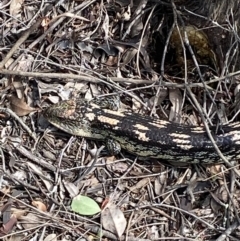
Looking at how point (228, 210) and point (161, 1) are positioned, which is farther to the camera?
point (161, 1)

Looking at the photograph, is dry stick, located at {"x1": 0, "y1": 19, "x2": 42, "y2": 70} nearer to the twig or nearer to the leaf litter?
the leaf litter

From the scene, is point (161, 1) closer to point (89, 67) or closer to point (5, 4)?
point (89, 67)

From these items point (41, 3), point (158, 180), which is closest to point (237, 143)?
point (158, 180)

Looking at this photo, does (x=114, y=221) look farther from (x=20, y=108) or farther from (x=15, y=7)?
(x=15, y=7)

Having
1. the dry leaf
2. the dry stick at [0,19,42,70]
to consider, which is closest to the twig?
the dry stick at [0,19,42,70]

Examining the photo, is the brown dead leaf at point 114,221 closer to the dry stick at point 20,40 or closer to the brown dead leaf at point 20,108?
the brown dead leaf at point 20,108

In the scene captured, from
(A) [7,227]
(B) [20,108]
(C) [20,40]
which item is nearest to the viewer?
(A) [7,227]

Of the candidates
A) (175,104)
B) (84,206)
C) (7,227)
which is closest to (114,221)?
(84,206)

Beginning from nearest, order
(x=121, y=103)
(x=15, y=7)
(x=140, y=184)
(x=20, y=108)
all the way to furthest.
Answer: (x=140, y=184) < (x=20, y=108) < (x=121, y=103) < (x=15, y=7)
